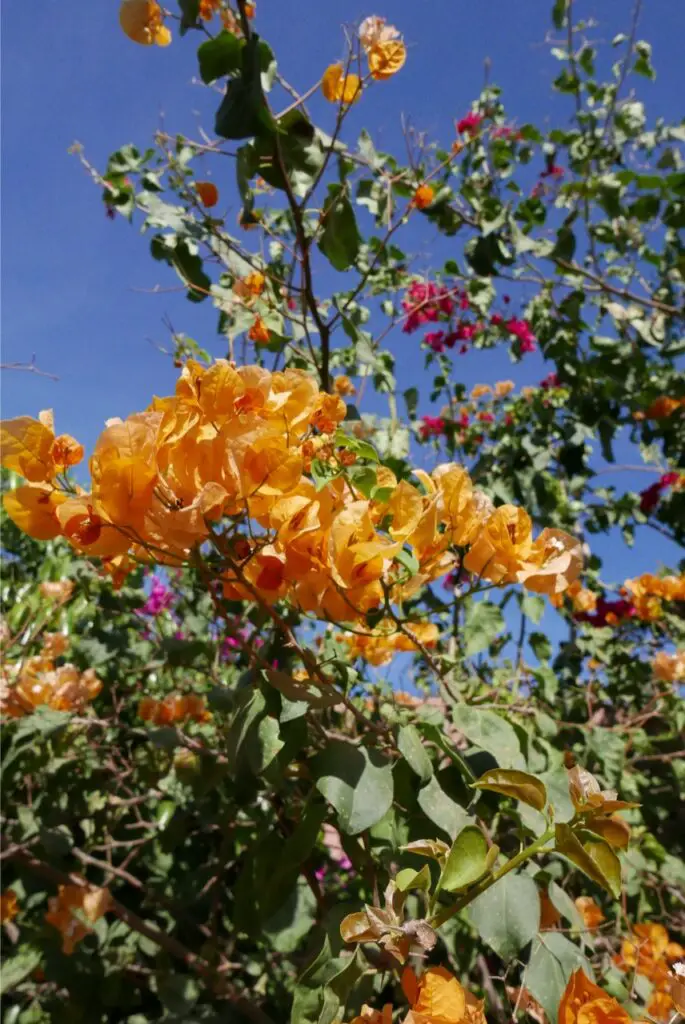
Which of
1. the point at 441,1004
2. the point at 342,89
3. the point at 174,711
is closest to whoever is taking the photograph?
the point at 441,1004

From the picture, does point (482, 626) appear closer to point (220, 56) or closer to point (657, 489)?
point (220, 56)

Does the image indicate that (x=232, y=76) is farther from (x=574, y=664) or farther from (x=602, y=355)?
(x=574, y=664)

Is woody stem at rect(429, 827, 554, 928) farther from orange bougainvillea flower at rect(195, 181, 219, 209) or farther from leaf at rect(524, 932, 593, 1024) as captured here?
orange bougainvillea flower at rect(195, 181, 219, 209)

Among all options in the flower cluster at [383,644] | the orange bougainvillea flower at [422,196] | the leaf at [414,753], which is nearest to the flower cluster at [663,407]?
the orange bougainvillea flower at [422,196]

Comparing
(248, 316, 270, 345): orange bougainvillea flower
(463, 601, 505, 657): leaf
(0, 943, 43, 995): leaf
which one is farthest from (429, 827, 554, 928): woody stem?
(0, 943, 43, 995): leaf

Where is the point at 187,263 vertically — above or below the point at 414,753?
above

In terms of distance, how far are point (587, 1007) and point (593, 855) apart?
0.31 feet

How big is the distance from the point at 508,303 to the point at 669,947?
2.56 meters

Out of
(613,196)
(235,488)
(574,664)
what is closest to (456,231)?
(613,196)

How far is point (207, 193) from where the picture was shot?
146 centimetres

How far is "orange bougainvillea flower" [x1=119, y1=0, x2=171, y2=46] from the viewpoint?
1039 millimetres

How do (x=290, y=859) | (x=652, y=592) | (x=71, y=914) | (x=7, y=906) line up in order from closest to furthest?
1. (x=290, y=859)
2. (x=71, y=914)
3. (x=7, y=906)
4. (x=652, y=592)

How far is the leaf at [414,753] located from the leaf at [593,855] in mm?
217

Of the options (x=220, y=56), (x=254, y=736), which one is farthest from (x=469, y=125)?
(x=254, y=736)
